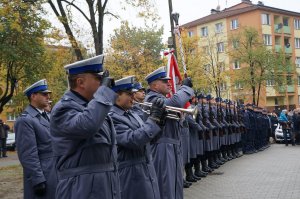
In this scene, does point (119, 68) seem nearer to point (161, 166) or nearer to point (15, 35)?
point (15, 35)

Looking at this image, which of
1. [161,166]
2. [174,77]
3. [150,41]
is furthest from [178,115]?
[150,41]

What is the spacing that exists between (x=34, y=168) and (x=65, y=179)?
1.60 m

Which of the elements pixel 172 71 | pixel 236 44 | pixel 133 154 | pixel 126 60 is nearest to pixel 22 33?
pixel 172 71

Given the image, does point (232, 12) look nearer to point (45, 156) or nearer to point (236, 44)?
point (236, 44)

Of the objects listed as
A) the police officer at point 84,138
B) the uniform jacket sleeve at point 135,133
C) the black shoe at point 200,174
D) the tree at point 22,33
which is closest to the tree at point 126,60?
the tree at point 22,33

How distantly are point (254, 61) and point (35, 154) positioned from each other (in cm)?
3605

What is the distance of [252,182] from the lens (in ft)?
34.4

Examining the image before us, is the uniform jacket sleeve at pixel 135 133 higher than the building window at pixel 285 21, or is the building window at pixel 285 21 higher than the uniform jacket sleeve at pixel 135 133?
the building window at pixel 285 21

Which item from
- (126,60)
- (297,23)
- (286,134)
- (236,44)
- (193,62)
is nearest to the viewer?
(286,134)

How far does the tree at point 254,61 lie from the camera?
128 feet

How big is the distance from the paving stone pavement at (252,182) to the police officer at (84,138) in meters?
5.80

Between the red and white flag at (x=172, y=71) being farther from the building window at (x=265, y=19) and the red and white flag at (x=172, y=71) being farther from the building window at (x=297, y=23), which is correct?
the building window at (x=297, y=23)

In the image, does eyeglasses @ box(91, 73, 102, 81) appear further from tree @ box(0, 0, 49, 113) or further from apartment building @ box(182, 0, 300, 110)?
apartment building @ box(182, 0, 300, 110)

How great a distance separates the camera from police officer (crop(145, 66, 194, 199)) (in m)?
5.57
